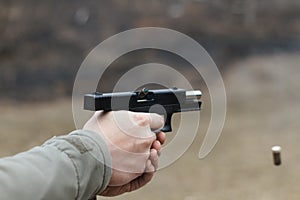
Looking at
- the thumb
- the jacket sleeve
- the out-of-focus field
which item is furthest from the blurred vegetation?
the jacket sleeve

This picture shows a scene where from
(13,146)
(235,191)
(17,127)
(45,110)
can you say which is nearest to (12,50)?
(45,110)

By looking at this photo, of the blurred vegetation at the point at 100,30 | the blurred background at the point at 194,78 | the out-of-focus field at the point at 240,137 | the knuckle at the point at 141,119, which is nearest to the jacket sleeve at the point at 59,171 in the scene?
the knuckle at the point at 141,119

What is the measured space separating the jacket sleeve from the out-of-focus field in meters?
2.32

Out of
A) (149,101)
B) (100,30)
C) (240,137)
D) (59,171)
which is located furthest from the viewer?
(100,30)

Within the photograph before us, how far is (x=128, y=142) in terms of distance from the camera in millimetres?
740

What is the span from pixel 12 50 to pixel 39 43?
0.37 meters

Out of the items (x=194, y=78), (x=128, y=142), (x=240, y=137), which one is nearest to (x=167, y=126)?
(x=128, y=142)

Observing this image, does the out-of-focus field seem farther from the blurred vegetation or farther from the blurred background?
the blurred vegetation

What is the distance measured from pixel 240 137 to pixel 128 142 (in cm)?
400

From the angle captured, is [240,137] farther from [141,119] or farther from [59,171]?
[59,171]

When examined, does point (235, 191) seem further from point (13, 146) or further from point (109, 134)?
point (109, 134)

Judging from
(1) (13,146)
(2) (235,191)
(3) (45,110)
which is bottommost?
(2) (235,191)

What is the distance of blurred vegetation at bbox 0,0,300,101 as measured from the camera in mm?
6488

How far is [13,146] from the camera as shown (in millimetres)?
4332
